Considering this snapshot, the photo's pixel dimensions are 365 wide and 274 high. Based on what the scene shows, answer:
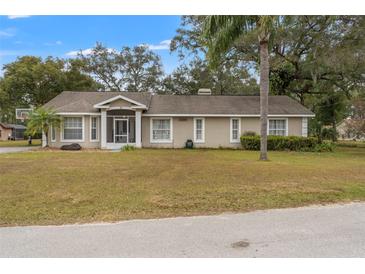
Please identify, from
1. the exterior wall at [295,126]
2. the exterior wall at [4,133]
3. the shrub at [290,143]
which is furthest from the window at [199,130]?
the exterior wall at [4,133]

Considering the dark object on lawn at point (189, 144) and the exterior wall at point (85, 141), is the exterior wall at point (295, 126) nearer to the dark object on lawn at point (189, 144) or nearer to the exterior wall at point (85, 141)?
the dark object on lawn at point (189, 144)

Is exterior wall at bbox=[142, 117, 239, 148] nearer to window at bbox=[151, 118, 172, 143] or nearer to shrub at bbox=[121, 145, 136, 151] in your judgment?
window at bbox=[151, 118, 172, 143]

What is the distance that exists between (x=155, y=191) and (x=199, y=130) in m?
13.4

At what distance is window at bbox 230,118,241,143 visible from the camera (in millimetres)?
19828

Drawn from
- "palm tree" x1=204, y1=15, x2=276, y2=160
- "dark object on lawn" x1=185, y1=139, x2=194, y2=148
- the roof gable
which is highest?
"palm tree" x1=204, y1=15, x2=276, y2=160

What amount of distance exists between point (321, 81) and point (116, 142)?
18635 millimetres

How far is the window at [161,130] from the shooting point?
19.6 metres

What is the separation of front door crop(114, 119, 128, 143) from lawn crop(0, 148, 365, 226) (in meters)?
9.64

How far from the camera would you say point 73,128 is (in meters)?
18.9

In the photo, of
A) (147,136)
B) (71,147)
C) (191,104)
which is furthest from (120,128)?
(191,104)

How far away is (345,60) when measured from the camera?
17.6 metres

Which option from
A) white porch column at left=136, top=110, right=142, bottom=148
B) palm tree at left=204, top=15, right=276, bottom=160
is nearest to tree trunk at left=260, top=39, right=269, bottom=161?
palm tree at left=204, top=15, right=276, bottom=160

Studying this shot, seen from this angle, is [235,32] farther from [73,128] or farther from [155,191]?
[73,128]
